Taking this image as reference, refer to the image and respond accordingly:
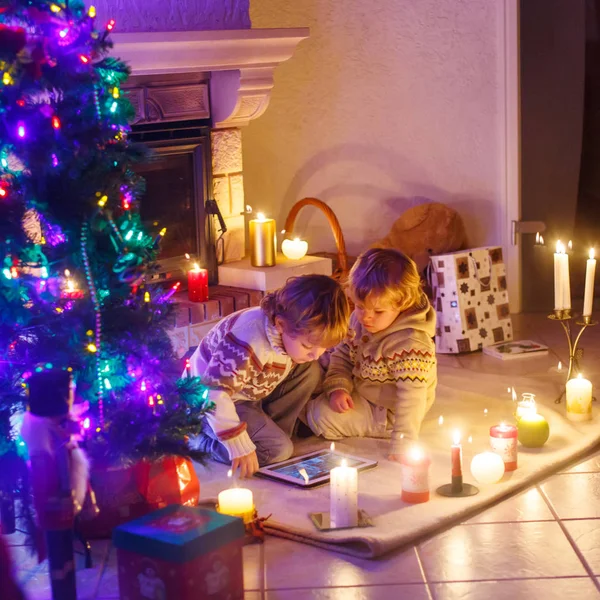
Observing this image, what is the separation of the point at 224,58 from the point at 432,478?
1.87 metres

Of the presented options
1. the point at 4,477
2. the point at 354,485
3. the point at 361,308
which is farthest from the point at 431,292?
the point at 4,477

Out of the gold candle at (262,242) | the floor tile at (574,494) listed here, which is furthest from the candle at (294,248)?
the floor tile at (574,494)

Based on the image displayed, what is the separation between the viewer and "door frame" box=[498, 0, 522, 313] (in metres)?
4.33

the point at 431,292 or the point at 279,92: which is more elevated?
the point at 279,92

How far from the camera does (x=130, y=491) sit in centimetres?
247

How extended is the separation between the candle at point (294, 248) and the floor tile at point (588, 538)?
2062 millimetres

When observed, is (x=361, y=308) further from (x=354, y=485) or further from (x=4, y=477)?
(x=4, y=477)

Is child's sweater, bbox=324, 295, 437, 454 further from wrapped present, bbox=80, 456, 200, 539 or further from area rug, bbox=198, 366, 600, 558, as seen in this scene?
wrapped present, bbox=80, 456, 200, 539

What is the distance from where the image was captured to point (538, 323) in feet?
14.6

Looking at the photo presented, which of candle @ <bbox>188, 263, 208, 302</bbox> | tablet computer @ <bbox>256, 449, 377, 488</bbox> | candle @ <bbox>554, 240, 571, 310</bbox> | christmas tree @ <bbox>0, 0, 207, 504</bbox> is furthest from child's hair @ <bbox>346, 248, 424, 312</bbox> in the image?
candle @ <bbox>188, 263, 208, 302</bbox>

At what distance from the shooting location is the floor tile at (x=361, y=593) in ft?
7.11

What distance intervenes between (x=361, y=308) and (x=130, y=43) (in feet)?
4.29

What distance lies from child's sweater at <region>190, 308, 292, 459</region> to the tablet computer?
0.10m

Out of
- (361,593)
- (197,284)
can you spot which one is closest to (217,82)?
(197,284)
